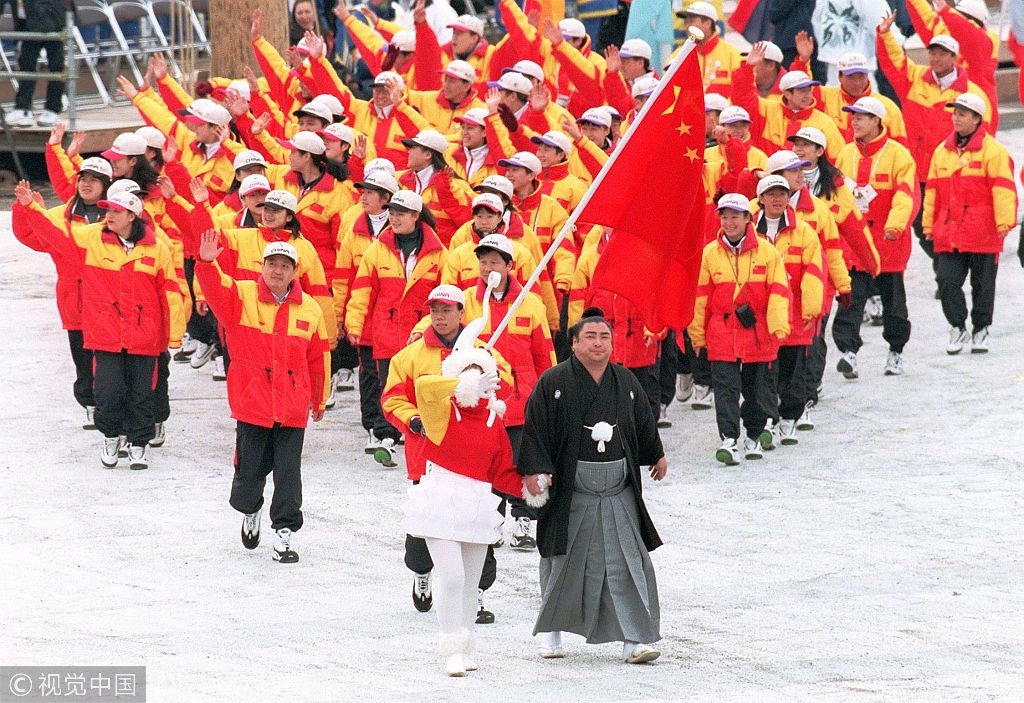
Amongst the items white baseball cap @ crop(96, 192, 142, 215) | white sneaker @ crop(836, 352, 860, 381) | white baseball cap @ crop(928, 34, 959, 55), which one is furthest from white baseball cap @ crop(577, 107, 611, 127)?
white baseball cap @ crop(96, 192, 142, 215)

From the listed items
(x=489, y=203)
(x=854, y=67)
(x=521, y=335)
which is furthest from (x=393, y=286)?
(x=854, y=67)

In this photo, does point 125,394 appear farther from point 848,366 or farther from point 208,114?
point 848,366

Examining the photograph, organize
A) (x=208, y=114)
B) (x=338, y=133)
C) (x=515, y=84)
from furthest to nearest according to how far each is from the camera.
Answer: (x=515, y=84), (x=208, y=114), (x=338, y=133)

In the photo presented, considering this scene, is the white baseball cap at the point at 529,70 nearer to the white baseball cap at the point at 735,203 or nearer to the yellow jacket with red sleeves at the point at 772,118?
the yellow jacket with red sleeves at the point at 772,118

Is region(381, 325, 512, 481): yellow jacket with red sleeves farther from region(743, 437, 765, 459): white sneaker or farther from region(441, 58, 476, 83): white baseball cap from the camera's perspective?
region(441, 58, 476, 83): white baseball cap

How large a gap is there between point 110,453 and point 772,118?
22.7 feet

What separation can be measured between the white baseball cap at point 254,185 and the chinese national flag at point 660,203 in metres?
4.23

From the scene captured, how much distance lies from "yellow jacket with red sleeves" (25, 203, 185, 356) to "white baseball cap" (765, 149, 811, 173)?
459cm

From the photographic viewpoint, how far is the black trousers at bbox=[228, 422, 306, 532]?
11.1 meters

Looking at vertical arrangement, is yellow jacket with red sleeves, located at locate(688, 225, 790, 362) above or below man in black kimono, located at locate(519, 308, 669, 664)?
above

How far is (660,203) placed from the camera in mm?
9852

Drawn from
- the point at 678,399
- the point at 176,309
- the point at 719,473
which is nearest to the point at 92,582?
the point at 176,309

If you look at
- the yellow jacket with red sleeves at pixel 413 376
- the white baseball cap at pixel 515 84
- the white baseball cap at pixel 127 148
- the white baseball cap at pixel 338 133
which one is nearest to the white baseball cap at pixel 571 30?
the white baseball cap at pixel 515 84

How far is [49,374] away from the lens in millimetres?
15500
